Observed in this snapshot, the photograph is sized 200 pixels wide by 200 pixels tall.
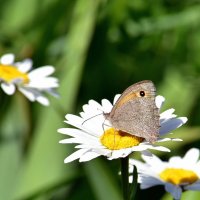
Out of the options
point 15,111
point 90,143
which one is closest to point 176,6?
point 15,111

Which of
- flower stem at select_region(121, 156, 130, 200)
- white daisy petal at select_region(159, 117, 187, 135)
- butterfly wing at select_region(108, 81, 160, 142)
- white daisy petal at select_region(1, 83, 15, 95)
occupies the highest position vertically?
white daisy petal at select_region(1, 83, 15, 95)

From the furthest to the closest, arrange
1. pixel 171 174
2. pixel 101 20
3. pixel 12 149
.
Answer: pixel 101 20, pixel 12 149, pixel 171 174

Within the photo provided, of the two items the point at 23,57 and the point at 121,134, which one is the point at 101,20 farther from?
the point at 121,134

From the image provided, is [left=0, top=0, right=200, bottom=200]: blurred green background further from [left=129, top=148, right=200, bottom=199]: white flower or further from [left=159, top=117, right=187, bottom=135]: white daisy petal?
[left=159, top=117, right=187, bottom=135]: white daisy petal

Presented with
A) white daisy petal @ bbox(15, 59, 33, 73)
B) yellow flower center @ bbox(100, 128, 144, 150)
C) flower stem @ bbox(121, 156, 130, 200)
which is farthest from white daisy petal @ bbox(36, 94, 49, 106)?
flower stem @ bbox(121, 156, 130, 200)

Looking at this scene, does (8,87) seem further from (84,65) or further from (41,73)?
(84,65)

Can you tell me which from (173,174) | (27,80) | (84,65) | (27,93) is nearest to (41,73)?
(27,80)

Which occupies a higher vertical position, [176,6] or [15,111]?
[176,6]
